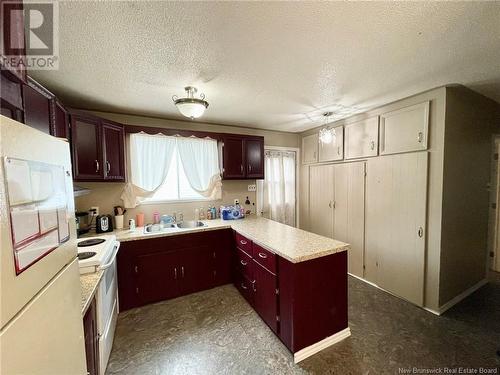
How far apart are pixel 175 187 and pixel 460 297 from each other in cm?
386

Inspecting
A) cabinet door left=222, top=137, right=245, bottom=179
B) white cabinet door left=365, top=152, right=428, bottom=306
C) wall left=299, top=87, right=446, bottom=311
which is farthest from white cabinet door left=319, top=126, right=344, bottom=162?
cabinet door left=222, top=137, right=245, bottom=179

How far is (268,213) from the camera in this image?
151 inches

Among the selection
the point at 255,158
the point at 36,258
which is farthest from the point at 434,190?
the point at 36,258

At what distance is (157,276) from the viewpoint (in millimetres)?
2475

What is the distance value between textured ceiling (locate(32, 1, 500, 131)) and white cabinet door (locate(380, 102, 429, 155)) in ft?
0.77

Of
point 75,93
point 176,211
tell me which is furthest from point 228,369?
point 75,93

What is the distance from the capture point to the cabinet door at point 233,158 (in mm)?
3219

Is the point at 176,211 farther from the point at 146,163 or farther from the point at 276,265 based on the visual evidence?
the point at 276,265

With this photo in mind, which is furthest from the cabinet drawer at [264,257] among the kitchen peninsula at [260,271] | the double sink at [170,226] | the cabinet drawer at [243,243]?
the double sink at [170,226]

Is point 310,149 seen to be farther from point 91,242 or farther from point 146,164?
point 91,242

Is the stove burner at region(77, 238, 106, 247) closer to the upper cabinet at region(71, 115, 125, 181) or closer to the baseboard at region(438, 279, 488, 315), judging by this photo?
the upper cabinet at region(71, 115, 125, 181)

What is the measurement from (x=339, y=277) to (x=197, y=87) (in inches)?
86.1

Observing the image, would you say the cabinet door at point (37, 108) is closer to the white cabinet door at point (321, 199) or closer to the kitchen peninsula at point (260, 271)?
the kitchen peninsula at point (260, 271)

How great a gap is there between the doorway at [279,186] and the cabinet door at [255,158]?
1.02 ft
